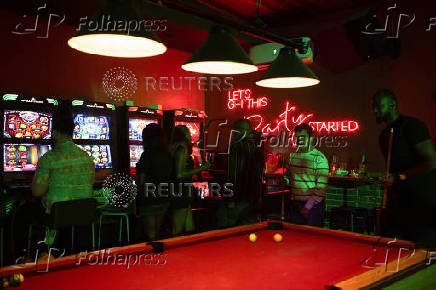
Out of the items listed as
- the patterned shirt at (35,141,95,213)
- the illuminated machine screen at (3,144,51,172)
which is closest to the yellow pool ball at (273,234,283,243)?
the patterned shirt at (35,141,95,213)

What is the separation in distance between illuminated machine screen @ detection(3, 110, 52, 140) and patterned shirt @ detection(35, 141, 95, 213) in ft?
4.73

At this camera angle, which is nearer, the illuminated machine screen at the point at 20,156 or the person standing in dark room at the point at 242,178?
the person standing in dark room at the point at 242,178

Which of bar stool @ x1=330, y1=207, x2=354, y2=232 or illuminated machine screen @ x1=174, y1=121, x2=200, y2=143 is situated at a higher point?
illuminated machine screen @ x1=174, y1=121, x2=200, y2=143

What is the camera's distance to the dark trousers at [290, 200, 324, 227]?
4145 millimetres

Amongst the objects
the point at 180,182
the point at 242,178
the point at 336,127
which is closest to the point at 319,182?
the point at 242,178

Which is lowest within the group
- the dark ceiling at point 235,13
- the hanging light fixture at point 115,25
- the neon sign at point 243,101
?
the hanging light fixture at point 115,25

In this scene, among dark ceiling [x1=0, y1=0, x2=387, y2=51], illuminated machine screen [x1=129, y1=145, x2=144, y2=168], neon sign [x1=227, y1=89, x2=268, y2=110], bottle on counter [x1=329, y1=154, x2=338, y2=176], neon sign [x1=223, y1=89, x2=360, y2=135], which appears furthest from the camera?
neon sign [x1=227, y1=89, x2=268, y2=110]

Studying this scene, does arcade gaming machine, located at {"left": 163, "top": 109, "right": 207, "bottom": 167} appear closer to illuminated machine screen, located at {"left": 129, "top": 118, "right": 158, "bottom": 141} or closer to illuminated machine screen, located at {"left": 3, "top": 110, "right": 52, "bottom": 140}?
illuminated machine screen, located at {"left": 129, "top": 118, "right": 158, "bottom": 141}

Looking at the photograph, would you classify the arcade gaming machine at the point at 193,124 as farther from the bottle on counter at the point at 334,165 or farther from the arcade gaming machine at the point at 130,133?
the bottle on counter at the point at 334,165

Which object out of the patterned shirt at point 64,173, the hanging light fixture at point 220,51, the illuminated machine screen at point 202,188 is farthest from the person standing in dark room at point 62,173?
the illuminated machine screen at point 202,188

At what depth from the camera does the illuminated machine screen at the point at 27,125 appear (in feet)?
15.1

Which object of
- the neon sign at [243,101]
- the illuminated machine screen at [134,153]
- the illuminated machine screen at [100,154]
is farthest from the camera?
the neon sign at [243,101]

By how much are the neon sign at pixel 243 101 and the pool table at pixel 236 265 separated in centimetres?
500

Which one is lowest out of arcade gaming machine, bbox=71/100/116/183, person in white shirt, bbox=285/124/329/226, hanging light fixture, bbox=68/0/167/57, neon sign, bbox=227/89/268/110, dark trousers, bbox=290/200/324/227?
dark trousers, bbox=290/200/324/227
